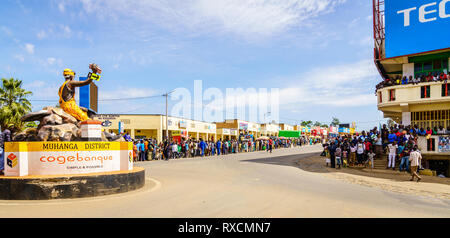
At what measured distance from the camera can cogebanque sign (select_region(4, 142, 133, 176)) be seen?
8125mm

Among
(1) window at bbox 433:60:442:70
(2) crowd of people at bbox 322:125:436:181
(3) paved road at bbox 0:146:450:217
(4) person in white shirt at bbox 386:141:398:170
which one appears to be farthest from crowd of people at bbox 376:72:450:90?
(3) paved road at bbox 0:146:450:217

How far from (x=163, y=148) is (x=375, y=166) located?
629 inches

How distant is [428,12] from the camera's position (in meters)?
22.5

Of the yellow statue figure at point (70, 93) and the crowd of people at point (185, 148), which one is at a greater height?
the yellow statue figure at point (70, 93)

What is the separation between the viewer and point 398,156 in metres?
17.0

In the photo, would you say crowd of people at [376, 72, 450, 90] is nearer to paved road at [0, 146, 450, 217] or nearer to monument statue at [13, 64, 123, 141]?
paved road at [0, 146, 450, 217]

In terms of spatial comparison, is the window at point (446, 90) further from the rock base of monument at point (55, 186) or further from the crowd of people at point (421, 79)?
the rock base of monument at point (55, 186)

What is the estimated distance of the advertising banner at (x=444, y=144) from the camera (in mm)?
17438

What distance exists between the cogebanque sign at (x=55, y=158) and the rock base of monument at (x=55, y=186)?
0.47 meters

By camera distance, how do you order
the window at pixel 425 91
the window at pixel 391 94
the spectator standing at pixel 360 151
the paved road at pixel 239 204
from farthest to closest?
the window at pixel 391 94
the window at pixel 425 91
the spectator standing at pixel 360 151
the paved road at pixel 239 204

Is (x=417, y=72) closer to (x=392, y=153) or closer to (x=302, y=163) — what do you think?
(x=392, y=153)

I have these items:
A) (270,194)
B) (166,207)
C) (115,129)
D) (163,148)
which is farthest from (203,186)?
(115,129)

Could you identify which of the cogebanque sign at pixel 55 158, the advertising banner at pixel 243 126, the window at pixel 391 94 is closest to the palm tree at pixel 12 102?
the cogebanque sign at pixel 55 158
